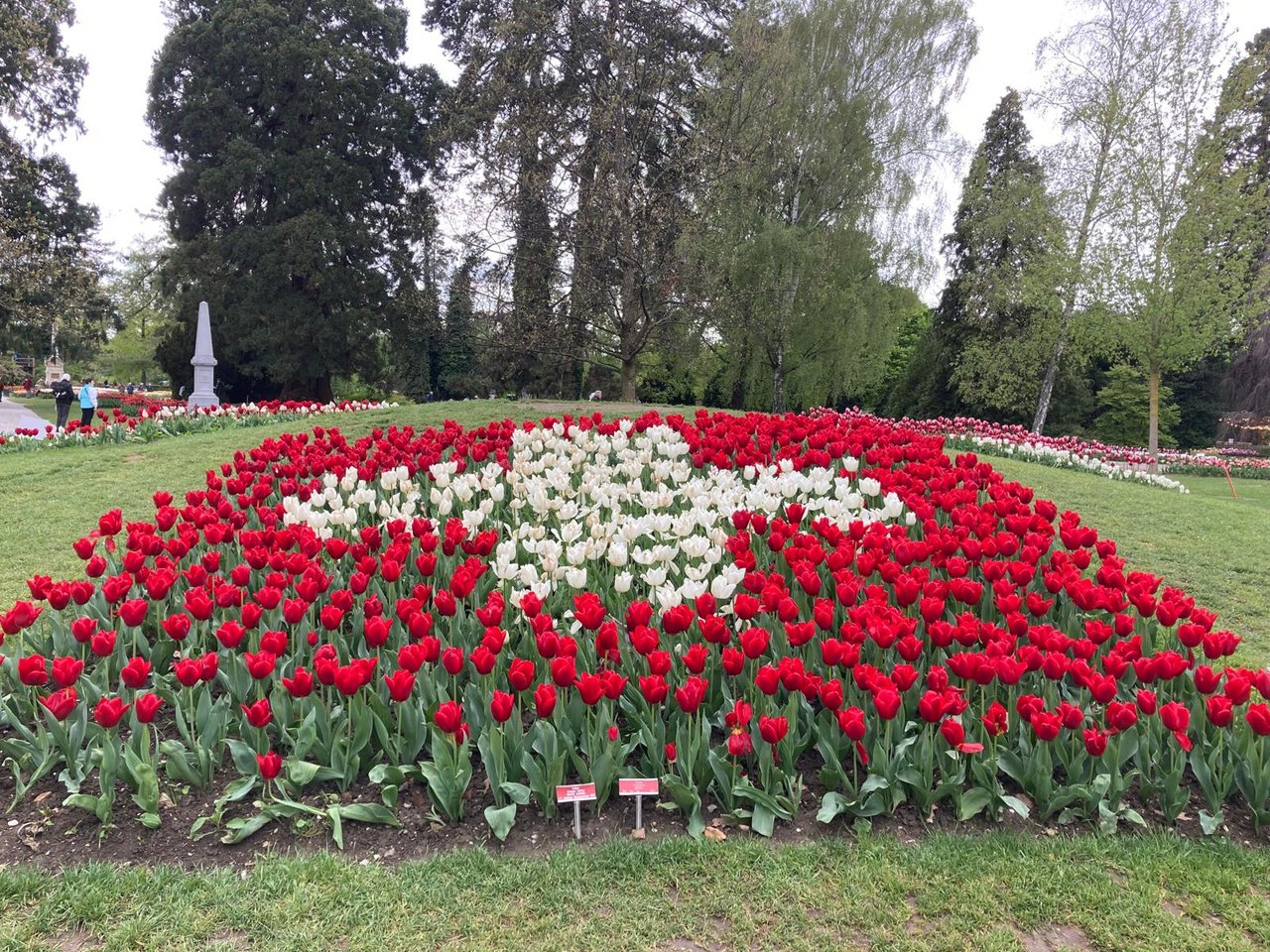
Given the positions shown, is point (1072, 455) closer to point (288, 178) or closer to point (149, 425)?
point (149, 425)

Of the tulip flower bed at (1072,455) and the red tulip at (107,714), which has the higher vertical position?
the tulip flower bed at (1072,455)

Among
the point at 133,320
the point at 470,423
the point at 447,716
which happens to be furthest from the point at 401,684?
the point at 133,320

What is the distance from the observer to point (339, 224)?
26.0 m

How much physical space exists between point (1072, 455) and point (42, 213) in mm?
32709

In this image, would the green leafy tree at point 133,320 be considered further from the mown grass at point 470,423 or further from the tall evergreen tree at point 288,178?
the mown grass at point 470,423

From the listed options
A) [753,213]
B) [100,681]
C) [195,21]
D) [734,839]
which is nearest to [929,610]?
[734,839]

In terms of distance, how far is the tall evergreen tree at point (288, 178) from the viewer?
988 inches

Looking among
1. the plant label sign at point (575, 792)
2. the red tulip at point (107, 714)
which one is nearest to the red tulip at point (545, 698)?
the plant label sign at point (575, 792)

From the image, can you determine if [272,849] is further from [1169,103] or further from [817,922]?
[1169,103]

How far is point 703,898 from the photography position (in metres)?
2.52

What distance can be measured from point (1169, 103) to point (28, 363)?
8196 centimetres

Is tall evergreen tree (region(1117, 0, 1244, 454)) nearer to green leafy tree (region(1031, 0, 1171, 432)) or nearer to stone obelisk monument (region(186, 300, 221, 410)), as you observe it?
green leafy tree (region(1031, 0, 1171, 432))

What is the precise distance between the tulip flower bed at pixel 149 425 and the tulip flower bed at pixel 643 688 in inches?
365

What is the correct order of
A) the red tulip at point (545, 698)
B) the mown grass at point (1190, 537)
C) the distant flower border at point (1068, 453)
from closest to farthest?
1. the red tulip at point (545, 698)
2. the mown grass at point (1190, 537)
3. the distant flower border at point (1068, 453)
